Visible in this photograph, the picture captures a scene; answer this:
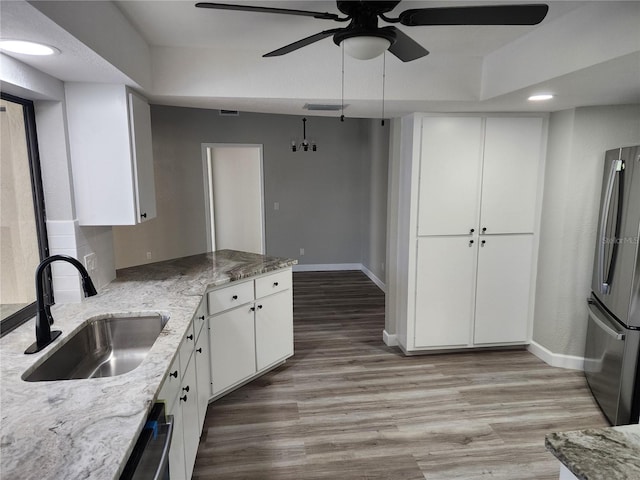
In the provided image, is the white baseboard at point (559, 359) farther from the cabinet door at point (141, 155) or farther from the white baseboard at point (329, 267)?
the cabinet door at point (141, 155)

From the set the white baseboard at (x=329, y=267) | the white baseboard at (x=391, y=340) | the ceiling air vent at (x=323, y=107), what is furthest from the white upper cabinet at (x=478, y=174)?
the white baseboard at (x=329, y=267)

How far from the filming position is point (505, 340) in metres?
3.58

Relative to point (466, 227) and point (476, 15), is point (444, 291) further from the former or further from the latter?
point (476, 15)

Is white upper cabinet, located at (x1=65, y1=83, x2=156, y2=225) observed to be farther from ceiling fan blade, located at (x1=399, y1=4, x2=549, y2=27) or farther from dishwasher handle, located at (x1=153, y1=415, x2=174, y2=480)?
ceiling fan blade, located at (x1=399, y1=4, x2=549, y2=27)

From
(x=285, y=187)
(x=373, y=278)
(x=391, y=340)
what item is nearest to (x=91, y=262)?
(x=391, y=340)

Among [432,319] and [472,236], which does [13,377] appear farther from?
[472,236]

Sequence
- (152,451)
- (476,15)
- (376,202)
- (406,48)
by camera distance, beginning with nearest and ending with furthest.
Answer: (152,451) → (476,15) → (406,48) → (376,202)

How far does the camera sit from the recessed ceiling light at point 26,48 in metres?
1.45

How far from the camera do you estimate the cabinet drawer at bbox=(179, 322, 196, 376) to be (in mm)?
1828

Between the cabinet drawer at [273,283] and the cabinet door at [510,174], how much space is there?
5.73 ft

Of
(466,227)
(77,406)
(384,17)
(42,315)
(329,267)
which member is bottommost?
(329,267)

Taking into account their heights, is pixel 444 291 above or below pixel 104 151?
below

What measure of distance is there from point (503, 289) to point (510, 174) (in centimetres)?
102

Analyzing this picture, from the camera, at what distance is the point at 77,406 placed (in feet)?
4.04
